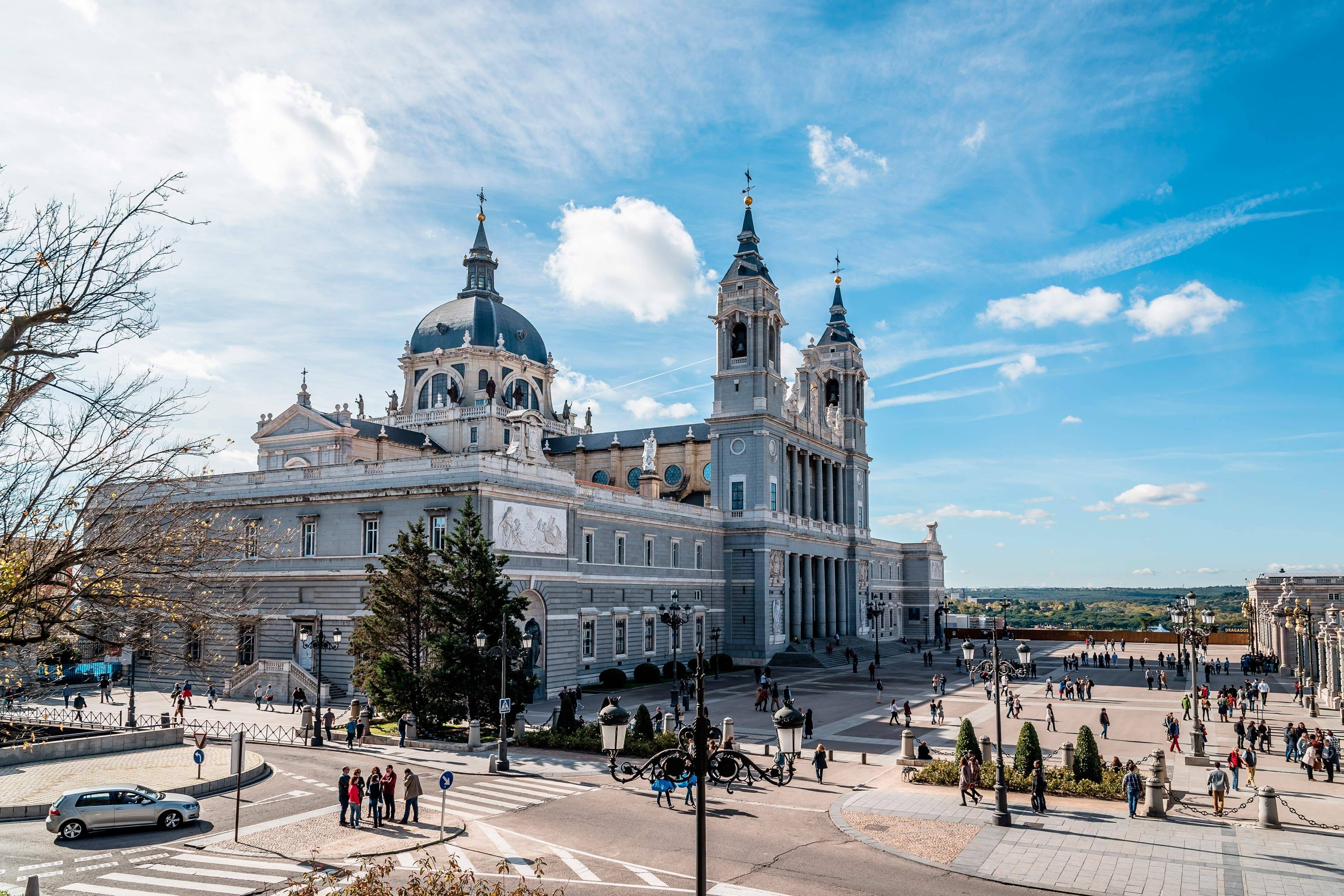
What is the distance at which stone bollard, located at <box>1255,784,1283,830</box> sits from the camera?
915 inches

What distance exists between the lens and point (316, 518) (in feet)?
160

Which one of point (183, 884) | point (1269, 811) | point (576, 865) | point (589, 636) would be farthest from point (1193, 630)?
point (183, 884)

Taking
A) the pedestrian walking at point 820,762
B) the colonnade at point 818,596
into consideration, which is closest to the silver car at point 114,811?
the pedestrian walking at point 820,762

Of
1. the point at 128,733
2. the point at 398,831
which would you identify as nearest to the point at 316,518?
the point at 128,733

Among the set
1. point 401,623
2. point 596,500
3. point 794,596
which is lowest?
point 794,596

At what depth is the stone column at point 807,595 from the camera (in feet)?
263

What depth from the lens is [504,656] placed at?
1228 inches

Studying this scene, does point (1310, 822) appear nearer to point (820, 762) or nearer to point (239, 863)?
point (820, 762)

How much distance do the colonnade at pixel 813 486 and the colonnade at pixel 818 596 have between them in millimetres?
3955

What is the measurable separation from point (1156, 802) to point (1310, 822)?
3610mm

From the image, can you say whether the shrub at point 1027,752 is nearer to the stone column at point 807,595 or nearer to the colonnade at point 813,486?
the colonnade at point 813,486

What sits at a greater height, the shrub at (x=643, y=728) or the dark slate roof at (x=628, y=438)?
the dark slate roof at (x=628, y=438)

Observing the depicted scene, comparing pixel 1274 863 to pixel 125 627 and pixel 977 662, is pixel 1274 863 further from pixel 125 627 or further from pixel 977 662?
pixel 977 662

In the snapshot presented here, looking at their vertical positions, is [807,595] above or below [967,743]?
above
